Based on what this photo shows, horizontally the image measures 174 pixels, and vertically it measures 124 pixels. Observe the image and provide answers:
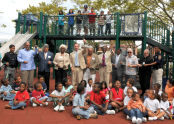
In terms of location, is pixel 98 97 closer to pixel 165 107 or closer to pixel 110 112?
pixel 110 112

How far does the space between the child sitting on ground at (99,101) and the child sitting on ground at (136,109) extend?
548 mm

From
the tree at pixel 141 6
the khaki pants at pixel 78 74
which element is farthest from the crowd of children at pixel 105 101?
the tree at pixel 141 6

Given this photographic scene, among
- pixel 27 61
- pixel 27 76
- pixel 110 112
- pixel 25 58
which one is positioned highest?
pixel 25 58

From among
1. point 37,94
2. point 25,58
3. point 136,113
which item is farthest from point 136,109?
point 25,58

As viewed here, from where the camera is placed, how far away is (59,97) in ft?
18.6

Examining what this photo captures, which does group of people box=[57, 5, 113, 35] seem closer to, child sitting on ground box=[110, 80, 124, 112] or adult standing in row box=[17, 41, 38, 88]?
adult standing in row box=[17, 41, 38, 88]

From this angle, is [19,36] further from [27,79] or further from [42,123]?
[42,123]

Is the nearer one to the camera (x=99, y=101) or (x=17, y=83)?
(x=99, y=101)

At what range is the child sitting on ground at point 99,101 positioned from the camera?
17.1 ft

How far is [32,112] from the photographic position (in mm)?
5230

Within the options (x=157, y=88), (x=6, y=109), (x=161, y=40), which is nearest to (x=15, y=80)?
(x=6, y=109)

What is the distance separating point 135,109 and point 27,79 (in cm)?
397

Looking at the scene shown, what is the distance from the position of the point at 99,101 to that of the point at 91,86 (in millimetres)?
923

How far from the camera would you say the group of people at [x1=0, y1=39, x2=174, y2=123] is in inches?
200
